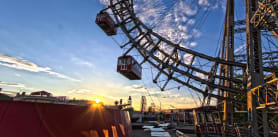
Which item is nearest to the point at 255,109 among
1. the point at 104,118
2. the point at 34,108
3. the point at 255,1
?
the point at 255,1

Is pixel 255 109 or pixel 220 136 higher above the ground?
pixel 255 109

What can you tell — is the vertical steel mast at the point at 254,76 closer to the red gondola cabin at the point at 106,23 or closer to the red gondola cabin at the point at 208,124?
the red gondola cabin at the point at 208,124

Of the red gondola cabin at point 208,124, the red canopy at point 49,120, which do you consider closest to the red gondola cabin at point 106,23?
the red canopy at point 49,120

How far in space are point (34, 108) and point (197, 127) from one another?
14886mm

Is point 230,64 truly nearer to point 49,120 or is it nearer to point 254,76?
point 254,76

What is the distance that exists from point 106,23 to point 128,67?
6312mm

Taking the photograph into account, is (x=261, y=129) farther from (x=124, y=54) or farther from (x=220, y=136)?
(x=124, y=54)

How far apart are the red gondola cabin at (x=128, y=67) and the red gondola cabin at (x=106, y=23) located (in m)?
4.00

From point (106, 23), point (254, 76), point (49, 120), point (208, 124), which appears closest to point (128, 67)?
point (106, 23)

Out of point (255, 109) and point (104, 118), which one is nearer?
point (104, 118)

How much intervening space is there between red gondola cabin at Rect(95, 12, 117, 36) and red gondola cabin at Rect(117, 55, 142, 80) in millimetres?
4000

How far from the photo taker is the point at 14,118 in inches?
176

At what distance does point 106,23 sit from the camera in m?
17.7

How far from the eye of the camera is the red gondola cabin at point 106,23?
17420mm
